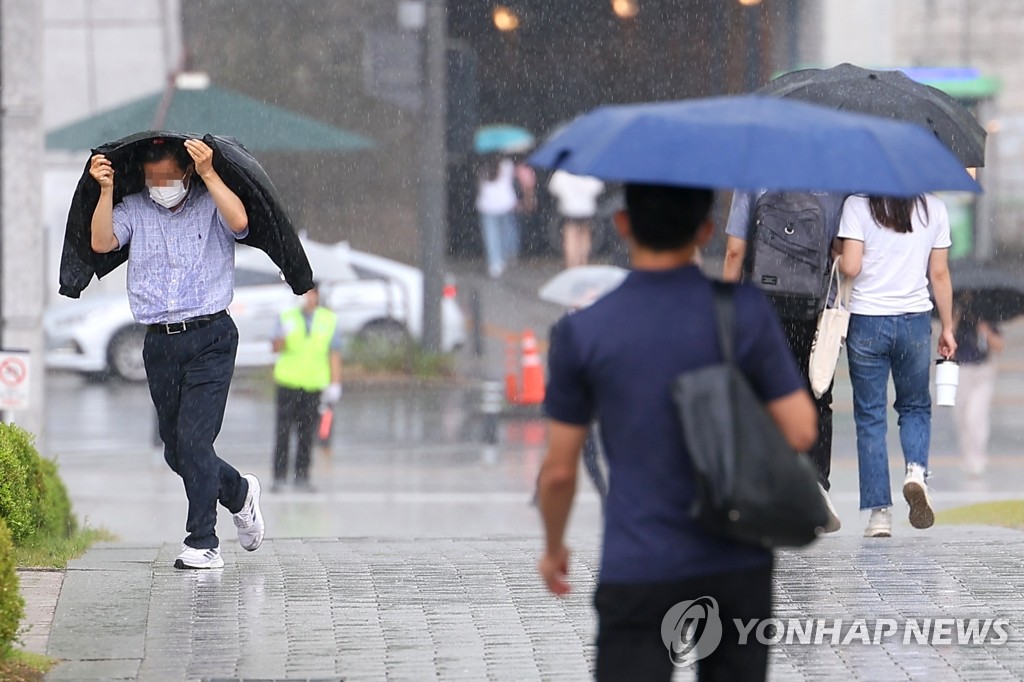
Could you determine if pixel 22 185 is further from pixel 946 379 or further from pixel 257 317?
pixel 257 317

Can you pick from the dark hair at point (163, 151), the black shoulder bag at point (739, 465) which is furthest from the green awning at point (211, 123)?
the black shoulder bag at point (739, 465)

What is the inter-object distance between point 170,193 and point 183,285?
1.20 feet

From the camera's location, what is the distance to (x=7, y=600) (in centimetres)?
491

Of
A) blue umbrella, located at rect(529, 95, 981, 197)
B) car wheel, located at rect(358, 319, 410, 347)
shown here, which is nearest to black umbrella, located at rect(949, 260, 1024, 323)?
car wheel, located at rect(358, 319, 410, 347)

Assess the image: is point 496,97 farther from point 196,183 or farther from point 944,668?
point 944,668

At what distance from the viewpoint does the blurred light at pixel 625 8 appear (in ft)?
79.4

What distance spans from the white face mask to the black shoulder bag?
3.59 metres

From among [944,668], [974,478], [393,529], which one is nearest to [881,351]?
[944,668]

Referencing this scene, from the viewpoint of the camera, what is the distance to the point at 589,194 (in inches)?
910

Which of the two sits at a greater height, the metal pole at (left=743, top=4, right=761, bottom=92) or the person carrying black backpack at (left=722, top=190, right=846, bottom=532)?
the metal pole at (left=743, top=4, right=761, bottom=92)

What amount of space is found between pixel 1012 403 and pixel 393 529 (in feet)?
29.9

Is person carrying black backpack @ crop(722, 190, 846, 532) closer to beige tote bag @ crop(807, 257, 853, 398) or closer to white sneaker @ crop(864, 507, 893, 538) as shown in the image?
beige tote bag @ crop(807, 257, 853, 398)

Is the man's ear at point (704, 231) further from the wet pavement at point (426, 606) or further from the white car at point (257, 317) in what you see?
the white car at point (257, 317)

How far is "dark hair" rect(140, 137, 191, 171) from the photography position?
6453 millimetres
